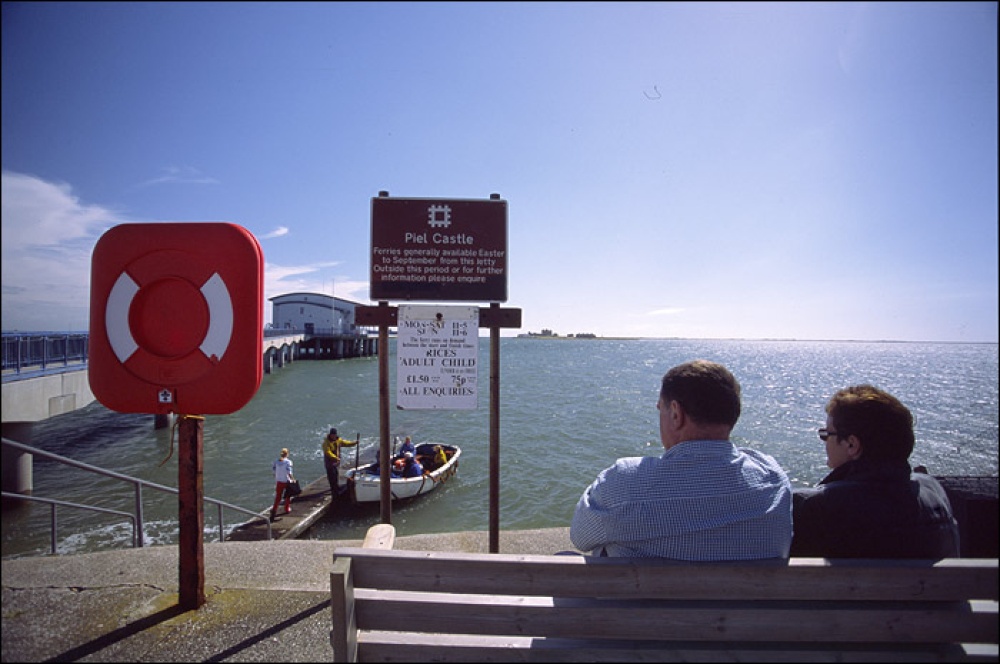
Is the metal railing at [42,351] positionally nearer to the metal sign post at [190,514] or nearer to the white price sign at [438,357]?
the metal sign post at [190,514]

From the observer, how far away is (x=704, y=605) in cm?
179

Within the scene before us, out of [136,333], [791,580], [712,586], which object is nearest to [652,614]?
[712,586]

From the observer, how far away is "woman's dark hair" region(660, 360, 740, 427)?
2010 millimetres

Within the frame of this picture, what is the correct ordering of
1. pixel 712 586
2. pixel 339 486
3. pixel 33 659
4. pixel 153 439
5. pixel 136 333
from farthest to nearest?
pixel 153 439 → pixel 339 486 → pixel 136 333 → pixel 33 659 → pixel 712 586

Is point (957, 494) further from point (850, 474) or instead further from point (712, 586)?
point (712, 586)

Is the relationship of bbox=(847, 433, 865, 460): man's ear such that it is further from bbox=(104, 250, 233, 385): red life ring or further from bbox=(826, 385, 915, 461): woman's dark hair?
bbox=(104, 250, 233, 385): red life ring

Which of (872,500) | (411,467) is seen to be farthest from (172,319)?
(411,467)

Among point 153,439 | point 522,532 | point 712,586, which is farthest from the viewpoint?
point 153,439

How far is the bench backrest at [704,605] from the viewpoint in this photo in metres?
1.74

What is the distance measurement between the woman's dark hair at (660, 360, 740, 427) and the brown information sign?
1981 mm

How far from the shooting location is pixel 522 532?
5.21 m

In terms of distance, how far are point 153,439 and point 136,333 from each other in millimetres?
24191

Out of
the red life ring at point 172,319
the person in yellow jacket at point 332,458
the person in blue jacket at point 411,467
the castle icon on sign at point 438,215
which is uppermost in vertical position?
the castle icon on sign at point 438,215

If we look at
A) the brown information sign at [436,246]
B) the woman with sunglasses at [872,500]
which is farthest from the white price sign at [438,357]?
the woman with sunglasses at [872,500]
